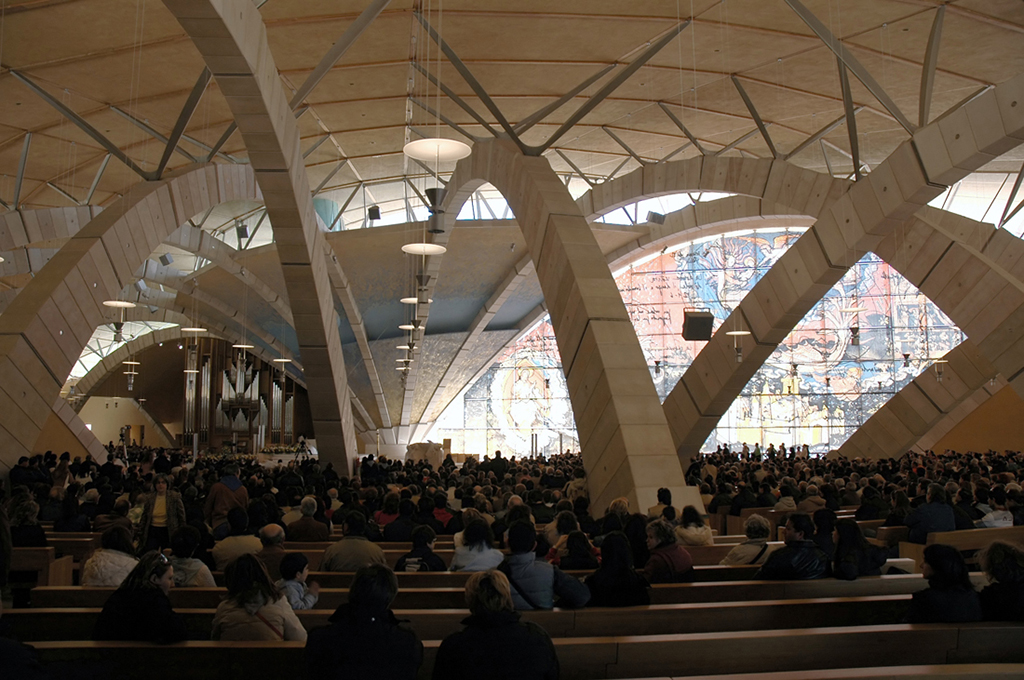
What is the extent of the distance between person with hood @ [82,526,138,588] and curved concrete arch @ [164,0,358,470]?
18.1ft

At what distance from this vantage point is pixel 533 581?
15.2 ft

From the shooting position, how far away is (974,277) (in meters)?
17.5

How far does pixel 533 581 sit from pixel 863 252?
47.4ft

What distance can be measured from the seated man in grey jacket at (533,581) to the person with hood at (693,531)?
3.18 meters

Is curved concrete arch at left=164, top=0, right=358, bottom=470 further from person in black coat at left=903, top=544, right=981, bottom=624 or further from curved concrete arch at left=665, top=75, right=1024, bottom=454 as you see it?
curved concrete arch at left=665, top=75, right=1024, bottom=454

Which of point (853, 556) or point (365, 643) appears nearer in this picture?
point (365, 643)

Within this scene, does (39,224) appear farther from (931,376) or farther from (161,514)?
(931,376)

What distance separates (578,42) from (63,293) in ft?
35.1

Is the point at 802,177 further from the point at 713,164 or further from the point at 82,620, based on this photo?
the point at 82,620

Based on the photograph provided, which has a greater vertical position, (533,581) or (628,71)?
(628,71)

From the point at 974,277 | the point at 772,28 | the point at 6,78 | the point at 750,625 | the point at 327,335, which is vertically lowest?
the point at 750,625

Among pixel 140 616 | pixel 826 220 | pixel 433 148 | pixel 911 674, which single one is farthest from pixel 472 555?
pixel 826 220

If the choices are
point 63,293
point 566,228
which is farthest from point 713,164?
point 63,293

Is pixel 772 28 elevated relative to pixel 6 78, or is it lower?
elevated
